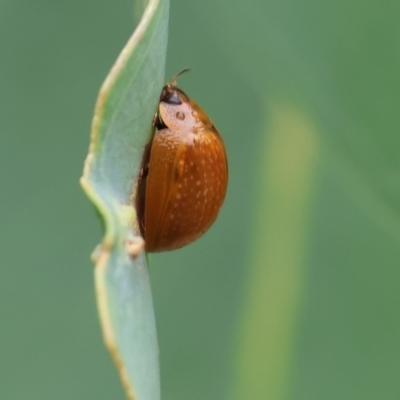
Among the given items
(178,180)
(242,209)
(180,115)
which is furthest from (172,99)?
(242,209)

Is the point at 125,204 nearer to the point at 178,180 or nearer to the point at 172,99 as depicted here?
the point at 178,180

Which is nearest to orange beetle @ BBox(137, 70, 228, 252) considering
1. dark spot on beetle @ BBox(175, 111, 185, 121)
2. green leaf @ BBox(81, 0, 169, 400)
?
dark spot on beetle @ BBox(175, 111, 185, 121)

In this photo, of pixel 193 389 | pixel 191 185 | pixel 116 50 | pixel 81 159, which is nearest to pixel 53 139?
pixel 81 159

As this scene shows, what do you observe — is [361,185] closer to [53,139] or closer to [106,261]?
[53,139]

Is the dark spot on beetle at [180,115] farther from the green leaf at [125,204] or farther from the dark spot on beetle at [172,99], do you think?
the green leaf at [125,204]

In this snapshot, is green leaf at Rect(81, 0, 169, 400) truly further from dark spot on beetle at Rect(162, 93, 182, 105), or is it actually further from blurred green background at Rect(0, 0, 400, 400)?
blurred green background at Rect(0, 0, 400, 400)

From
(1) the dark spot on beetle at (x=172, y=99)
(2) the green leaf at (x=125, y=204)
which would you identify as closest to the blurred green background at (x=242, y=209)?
(1) the dark spot on beetle at (x=172, y=99)

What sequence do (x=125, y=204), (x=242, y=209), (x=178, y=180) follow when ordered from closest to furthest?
1. (x=125, y=204)
2. (x=178, y=180)
3. (x=242, y=209)

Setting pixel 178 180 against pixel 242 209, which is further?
pixel 242 209
